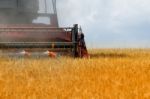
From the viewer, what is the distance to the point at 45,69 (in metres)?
9.21

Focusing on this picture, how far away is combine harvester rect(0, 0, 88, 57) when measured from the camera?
539 inches

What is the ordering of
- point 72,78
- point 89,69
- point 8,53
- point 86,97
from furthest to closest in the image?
point 8,53, point 89,69, point 72,78, point 86,97

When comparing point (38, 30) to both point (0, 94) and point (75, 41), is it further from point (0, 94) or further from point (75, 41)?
point (0, 94)

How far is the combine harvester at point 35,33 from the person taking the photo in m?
13.7

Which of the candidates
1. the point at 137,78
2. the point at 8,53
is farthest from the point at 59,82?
the point at 8,53

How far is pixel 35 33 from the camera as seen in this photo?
14.2m

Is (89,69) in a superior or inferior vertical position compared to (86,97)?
inferior

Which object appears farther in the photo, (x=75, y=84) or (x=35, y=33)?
(x=35, y=33)

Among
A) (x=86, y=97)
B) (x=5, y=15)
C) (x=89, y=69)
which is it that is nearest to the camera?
(x=86, y=97)

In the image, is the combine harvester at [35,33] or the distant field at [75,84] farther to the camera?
the combine harvester at [35,33]

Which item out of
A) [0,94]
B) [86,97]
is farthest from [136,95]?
[0,94]

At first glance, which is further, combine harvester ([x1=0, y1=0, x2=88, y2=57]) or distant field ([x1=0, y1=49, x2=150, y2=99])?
combine harvester ([x1=0, y1=0, x2=88, y2=57])

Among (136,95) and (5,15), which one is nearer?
(136,95)

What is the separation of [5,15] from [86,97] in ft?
34.4
